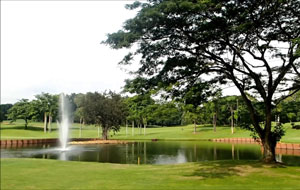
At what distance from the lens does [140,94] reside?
49.5ft

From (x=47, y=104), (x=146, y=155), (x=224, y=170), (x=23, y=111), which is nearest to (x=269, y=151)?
(x=224, y=170)

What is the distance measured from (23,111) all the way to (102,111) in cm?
3540

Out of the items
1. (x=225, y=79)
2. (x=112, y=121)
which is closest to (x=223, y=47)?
(x=225, y=79)

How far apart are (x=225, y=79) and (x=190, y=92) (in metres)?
3.79

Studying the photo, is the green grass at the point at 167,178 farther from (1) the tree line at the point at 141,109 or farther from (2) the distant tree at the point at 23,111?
(2) the distant tree at the point at 23,111

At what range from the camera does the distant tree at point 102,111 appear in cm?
6234

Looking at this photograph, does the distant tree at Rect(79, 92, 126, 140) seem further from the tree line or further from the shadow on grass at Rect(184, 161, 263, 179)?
Result: the shadow on grass at Rect(184, 161, 263, 179)

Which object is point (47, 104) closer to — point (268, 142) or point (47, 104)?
point (47, 104)

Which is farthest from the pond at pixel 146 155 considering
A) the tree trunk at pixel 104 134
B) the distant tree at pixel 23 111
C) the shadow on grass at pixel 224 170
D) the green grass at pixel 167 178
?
the distant tree at pixel 23 111

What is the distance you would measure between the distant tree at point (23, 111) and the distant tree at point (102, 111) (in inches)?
1066

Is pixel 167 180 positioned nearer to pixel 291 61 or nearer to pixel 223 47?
pixel 223 47

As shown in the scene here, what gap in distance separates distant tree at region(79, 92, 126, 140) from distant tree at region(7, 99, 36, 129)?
2707 centimetres

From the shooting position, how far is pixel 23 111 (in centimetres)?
8562

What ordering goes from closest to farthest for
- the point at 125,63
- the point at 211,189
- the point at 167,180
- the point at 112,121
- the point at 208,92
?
the point at 211,189
the point at 167,180
the point at 125,63
the point at 208,92
the point at 112,121
